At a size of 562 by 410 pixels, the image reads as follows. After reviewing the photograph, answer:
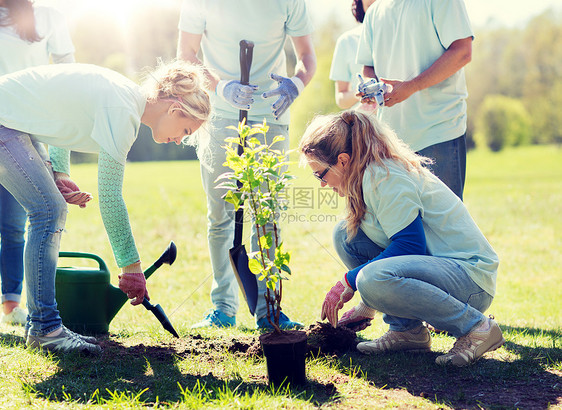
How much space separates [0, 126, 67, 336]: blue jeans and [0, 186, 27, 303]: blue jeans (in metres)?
0.87

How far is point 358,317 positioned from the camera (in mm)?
2762

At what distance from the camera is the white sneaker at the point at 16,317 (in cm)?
333

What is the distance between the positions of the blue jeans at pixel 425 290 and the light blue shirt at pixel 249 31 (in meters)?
1.27

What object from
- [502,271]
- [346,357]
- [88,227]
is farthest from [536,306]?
[88,227]

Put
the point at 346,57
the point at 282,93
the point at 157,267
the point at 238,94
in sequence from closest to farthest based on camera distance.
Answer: the point at 157,267 < the point at 238,94 < the point at 282,93 < the point at 346,57

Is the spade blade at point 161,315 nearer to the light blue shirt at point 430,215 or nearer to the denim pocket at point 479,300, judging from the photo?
the light blue shirt at point 430,215

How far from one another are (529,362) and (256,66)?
210 cm

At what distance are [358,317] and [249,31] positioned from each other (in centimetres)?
169

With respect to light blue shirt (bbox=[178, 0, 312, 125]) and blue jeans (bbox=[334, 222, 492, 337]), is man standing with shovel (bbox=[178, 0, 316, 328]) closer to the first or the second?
light blue shirt (bbox=[178, 0, 312, 125])

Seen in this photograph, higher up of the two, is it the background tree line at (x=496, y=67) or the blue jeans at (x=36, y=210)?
the background tree line at (x=496, y=67)

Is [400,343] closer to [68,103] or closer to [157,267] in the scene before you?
[157,267]

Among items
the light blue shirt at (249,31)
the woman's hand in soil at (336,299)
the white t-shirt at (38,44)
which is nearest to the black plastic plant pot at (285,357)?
the woman's hand in soil at (336,299)

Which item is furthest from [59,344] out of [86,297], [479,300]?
[479,300]

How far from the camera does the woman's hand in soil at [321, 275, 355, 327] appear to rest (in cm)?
229
